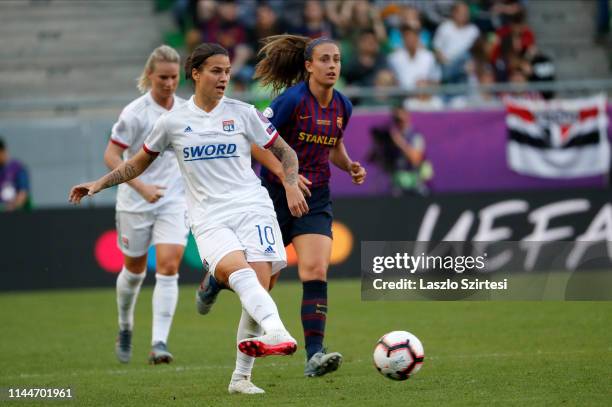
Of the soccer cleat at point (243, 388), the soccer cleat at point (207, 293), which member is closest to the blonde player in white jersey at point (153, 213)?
the soccer cleat at point (207, 293)

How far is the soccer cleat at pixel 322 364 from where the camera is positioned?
7.80m

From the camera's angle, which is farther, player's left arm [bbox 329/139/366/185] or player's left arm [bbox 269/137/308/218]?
player's left arm [bbox 329/139/366/185]

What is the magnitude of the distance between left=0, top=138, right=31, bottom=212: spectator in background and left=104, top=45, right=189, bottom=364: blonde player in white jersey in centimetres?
629

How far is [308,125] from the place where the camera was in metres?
8.43

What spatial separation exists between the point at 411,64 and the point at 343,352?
9509 millimetres

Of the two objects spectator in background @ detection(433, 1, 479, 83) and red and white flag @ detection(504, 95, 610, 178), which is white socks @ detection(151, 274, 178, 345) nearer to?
red and white flag @ detection(504, 95, 610, 178)

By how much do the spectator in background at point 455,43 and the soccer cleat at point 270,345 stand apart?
12842 millimetres

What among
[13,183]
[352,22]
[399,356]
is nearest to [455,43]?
[352,22]

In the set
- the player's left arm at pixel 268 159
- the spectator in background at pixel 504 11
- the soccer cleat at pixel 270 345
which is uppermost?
the spectator in background at pixel 504 11

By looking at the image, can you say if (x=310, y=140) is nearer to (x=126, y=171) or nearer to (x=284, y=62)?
(x=284, y=62)

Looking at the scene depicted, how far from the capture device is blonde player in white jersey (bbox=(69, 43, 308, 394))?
729 cm

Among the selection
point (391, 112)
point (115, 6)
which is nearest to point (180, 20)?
point (115, 6)

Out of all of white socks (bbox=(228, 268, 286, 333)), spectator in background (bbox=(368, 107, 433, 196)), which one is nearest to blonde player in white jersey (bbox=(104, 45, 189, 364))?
white socks (bbox=(228, 268, 286, 333))

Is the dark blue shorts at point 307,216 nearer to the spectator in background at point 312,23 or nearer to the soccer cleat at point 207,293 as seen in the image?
the soccer cleat at point 207,293
